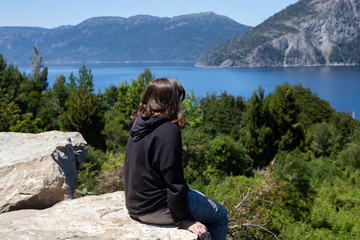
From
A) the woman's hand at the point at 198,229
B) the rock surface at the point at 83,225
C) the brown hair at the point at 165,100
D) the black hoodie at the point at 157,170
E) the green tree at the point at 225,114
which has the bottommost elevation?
the green tree at the point at 225,114

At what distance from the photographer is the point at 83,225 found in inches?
150

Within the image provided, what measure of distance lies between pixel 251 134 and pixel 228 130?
60.4ft

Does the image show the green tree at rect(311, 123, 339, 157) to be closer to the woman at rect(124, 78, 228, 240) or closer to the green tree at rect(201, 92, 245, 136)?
the green tree at rect(201, 92, 245, 136)

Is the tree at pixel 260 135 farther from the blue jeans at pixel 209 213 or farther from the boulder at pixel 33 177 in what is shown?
the blue jeans at pixel 209 213

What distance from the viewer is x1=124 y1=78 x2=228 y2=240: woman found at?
10.4 ft

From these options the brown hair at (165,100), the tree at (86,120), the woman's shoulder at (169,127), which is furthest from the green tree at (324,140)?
the woman's shoulder at (169,127)

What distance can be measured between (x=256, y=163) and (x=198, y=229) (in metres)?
25.8

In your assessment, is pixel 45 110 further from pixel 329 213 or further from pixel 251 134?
pixel 329 213

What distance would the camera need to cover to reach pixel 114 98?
50.4 m

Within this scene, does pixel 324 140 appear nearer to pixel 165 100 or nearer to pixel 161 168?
pixel 165 100

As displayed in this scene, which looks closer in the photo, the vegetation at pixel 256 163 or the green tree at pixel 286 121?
the vegetation at pixel 256 163

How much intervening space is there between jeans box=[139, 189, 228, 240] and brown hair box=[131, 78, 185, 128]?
847 millimetres

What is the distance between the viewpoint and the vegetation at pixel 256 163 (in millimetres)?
10312

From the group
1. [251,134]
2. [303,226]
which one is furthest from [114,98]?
[303,226]
